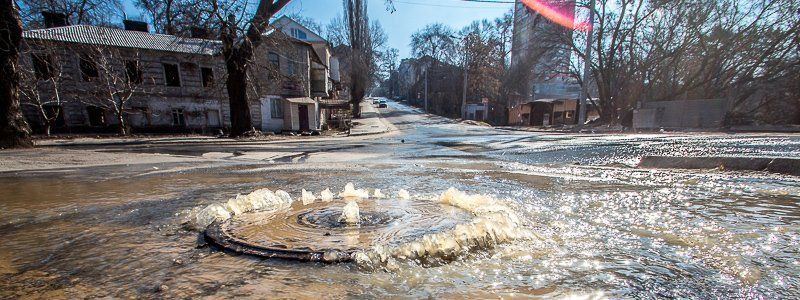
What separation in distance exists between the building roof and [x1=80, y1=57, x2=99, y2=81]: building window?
4.68 feet

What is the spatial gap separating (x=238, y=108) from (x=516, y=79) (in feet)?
82.0

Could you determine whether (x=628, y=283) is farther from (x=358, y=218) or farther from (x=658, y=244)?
(x=358, y=218)

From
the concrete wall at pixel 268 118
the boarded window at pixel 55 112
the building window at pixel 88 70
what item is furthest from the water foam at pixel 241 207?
the boarded window at pixel 55 112

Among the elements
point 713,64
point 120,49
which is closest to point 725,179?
point 713,64

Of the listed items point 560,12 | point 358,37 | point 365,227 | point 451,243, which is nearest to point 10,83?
point 365,227

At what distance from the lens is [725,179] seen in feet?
15.2

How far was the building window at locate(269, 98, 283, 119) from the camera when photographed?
2632 centimetres

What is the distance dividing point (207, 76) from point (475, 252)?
89.4ft

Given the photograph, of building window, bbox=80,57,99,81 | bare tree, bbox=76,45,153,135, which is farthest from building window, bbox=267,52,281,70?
building window, bbox=80,57,99,81

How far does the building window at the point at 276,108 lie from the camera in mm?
26320

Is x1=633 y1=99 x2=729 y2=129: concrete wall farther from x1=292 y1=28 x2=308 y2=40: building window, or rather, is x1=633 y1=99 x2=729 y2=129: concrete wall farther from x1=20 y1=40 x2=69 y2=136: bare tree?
x1=292 y1=28 x2=308 y2=40: building window

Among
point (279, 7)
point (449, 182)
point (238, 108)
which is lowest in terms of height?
point (449, 182)

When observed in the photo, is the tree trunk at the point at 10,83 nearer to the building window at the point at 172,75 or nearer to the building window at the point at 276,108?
the building window at the point at 172,75

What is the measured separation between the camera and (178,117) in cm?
2392
